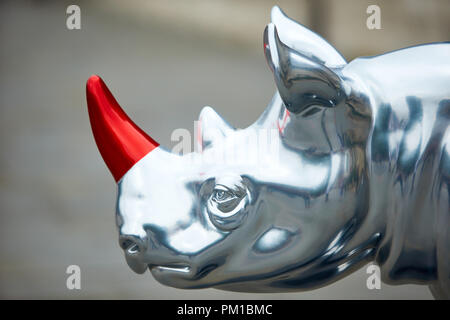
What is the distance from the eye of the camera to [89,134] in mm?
2467

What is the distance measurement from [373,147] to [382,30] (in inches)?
75.3

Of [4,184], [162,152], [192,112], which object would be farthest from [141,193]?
[4,184]

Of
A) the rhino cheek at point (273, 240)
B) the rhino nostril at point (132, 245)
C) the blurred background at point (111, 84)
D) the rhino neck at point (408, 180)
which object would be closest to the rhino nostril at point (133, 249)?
the rhino nostril at point (132, 245)

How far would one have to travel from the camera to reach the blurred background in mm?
2400

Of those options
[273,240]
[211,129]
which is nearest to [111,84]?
[211,129]

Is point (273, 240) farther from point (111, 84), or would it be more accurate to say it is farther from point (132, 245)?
point (111, 84)

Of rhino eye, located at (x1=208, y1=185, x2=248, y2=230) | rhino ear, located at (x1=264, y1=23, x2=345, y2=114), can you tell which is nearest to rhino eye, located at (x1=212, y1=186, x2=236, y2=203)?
rhino eye, located at (x1=208, y1=185, x2=248, y2=230)

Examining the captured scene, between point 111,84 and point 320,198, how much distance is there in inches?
75.6

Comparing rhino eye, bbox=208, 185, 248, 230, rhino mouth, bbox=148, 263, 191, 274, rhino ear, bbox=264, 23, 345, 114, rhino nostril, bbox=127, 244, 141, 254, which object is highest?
rhino ear, bbox=264, 23, 345, 114

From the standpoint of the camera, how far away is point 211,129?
27.9 inches

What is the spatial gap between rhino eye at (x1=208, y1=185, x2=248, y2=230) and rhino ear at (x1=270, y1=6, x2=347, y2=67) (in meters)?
0.18

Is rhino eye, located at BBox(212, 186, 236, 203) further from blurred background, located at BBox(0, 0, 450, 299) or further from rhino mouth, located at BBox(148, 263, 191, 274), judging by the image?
blurred background, located at BBox(0, 0, 450, 299)

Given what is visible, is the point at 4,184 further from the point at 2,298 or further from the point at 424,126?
the point at 424,126

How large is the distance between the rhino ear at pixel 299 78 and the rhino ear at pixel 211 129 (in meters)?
0.11
